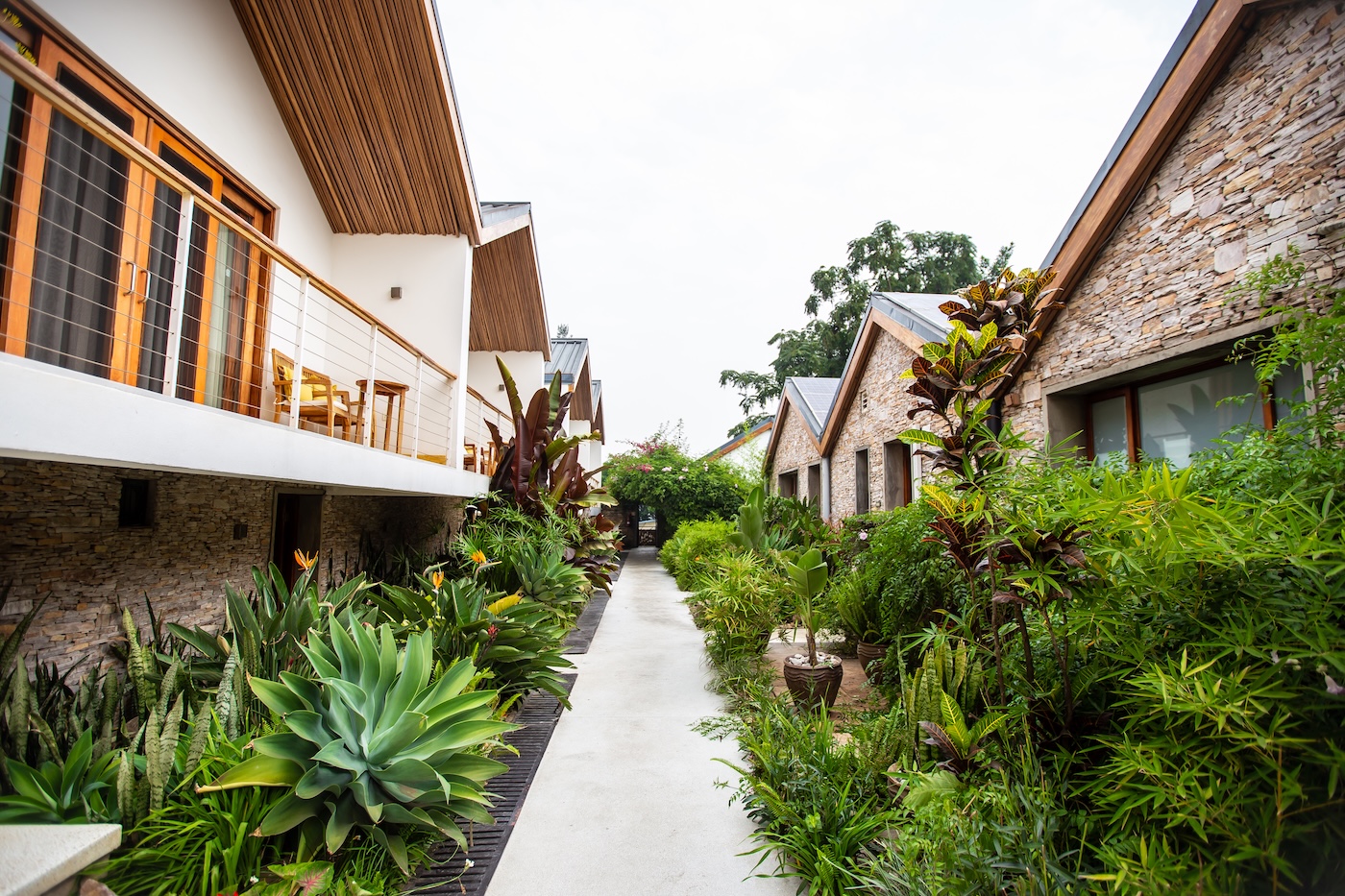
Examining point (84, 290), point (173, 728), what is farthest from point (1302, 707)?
point (84, 290)

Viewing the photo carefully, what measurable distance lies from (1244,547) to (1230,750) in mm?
627

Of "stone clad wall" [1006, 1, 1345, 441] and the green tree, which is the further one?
the green tree

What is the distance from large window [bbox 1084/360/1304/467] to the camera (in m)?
4.50

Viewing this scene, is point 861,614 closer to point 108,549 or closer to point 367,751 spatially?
point 367,751

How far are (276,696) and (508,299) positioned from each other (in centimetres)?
1034

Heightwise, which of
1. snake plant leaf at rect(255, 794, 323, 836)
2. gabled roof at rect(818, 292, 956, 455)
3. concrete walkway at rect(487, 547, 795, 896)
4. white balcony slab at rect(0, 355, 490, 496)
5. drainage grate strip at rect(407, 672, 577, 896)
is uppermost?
gabled roof at rect(818, 292, 956, 455)

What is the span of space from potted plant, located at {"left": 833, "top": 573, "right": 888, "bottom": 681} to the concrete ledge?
585cm

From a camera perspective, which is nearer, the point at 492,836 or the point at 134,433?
the point at 134,433

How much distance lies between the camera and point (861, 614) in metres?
6.80

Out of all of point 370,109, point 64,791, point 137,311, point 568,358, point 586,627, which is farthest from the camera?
point 568,358

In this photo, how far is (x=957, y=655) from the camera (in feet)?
11.7

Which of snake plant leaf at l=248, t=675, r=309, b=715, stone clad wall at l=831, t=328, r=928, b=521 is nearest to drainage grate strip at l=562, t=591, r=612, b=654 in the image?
snake plant leaf at l=248, t=675, r=309, b=715

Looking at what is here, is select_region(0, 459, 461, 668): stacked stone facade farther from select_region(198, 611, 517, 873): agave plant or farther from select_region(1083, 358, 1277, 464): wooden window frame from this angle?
select_region(1083, 358, 1277, 464): wooden window frame

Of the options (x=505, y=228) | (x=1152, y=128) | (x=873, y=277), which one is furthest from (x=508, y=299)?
(x=873, y=277)
